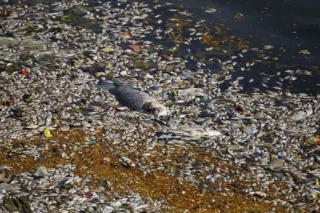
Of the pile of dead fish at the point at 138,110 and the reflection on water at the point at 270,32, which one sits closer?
the pile of dead fish at the point at 138,110

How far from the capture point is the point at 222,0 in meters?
7.20

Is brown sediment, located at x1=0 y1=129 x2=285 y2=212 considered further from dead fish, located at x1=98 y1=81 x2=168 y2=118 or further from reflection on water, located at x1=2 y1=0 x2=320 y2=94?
reflection on water, located at x1=2 y1=0 x2=320 y2=94

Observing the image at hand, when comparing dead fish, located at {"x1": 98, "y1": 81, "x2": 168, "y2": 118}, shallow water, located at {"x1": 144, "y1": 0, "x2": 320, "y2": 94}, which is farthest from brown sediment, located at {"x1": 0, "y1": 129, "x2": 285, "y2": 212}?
shallow water, located at {"x1": 144, "y1": 0, "x2": 320, "y2": 94}

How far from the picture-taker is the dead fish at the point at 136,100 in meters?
4.80

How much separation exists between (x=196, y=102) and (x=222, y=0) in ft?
8.38

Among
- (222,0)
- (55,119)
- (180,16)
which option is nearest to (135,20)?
(180,16)

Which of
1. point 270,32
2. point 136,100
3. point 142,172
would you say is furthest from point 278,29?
point 142,172

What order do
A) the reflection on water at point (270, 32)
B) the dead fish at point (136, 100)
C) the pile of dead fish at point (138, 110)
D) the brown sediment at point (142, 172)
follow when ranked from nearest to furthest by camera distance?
the brown sediment at point (142, 172) < the pile of dead fish at point (138, 110) < the dead fish at point (136, 100) < the reflection on water at point (270, 32)

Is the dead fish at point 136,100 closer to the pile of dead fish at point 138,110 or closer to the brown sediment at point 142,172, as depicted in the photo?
the pile of dead fish at point 138,110

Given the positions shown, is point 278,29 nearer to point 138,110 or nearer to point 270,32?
point 270,32

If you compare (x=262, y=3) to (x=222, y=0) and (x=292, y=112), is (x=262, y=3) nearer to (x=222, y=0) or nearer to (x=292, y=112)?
(x=222, y=0)

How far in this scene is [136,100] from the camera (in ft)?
16.1

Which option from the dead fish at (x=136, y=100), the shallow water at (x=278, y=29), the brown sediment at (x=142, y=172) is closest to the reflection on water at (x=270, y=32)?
the shallow water at (x=278, y=29)

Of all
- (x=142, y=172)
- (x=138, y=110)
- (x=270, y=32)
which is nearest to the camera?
(x=142, y=172)
